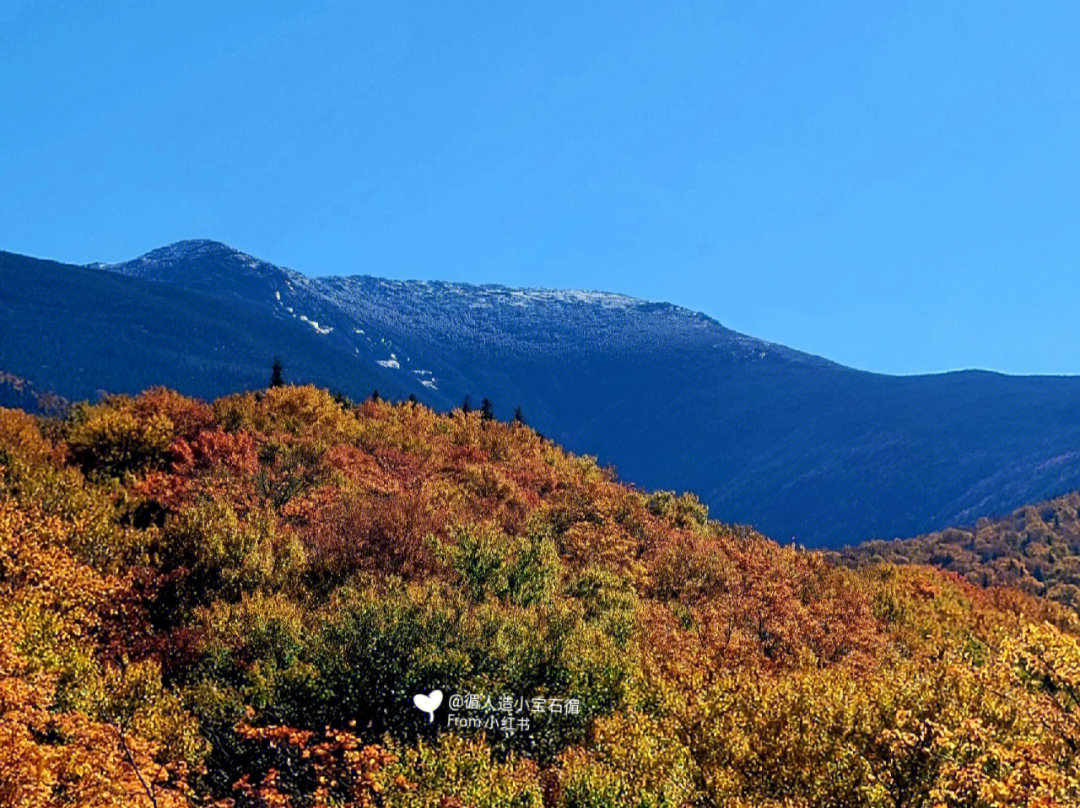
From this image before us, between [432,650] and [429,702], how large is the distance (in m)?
2.13

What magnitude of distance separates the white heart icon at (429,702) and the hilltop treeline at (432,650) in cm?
47

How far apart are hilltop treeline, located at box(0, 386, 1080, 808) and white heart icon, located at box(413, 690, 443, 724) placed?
467 millimetres

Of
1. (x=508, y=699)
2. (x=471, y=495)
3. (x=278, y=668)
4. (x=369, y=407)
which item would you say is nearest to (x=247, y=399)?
(x=369, y=407)

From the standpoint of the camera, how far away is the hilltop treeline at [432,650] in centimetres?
2645

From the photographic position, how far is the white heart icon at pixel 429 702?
1359 inches

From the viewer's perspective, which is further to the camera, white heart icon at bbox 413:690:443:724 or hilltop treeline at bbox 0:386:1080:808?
white heart icon at bbox 413:690:443:724

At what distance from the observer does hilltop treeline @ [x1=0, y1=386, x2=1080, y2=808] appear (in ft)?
86.8

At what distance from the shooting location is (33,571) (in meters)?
43.0

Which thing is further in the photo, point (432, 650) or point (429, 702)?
point (432, 650)

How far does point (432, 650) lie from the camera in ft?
118

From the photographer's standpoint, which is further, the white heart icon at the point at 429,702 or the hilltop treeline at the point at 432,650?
the white heart icon at the point at 429,702

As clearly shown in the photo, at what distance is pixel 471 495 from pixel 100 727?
42517mm

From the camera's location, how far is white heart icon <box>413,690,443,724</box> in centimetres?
3453

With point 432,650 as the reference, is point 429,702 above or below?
below
